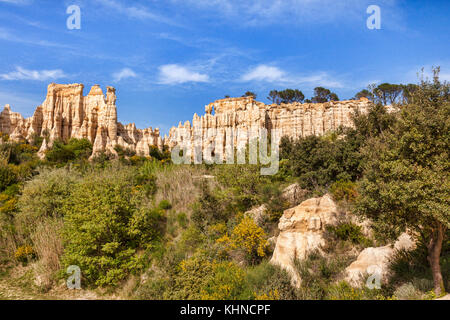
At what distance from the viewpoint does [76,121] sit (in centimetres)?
4891

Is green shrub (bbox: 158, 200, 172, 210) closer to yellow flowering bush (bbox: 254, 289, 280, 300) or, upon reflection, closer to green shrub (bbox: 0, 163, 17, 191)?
yellow flowering bush (bbox: 254, 289, 280, 300)

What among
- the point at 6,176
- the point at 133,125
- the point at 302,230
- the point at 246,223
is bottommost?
the point at 302,230

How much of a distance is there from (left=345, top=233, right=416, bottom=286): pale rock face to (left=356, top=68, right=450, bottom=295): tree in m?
1.64

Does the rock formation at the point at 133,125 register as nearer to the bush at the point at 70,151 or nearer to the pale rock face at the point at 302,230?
the bush at the point at 70,151

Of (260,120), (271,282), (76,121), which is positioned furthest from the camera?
(76,121)

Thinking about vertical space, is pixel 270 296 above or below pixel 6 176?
below

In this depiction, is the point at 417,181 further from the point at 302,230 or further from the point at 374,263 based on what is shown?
the point at 302,230

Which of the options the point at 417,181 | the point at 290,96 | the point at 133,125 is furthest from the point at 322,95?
the point at 417,181

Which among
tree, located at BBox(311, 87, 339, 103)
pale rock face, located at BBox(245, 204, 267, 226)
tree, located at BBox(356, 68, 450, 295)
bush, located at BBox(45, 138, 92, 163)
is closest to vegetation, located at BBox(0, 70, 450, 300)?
tree, located at BBox(356, 68, 450, 295)

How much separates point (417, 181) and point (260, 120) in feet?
130

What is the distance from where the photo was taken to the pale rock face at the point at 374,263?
8008mm

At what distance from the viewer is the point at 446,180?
19.0ft
